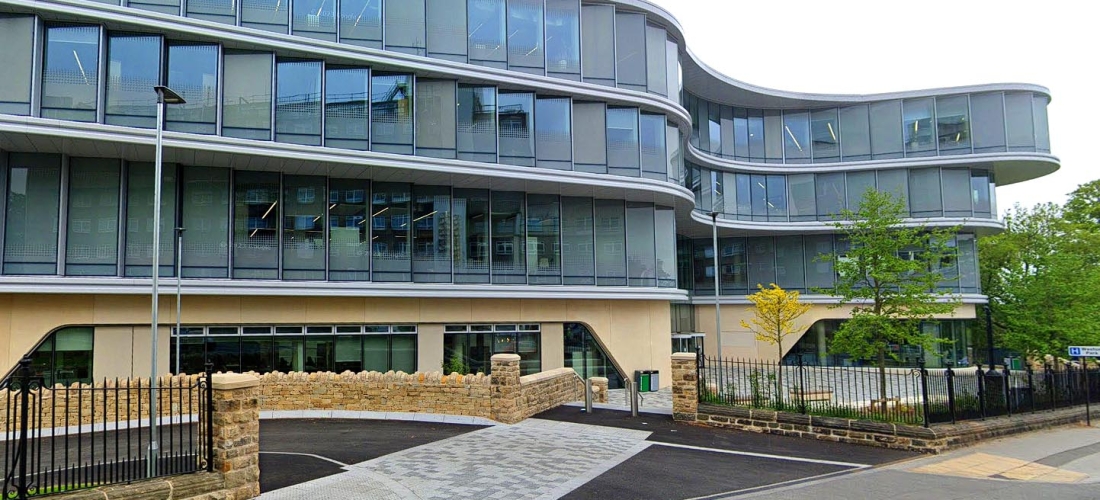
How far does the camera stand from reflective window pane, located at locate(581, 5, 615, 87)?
26.6 m

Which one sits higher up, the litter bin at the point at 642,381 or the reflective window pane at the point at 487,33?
the reflective window pane at the point at 487,33

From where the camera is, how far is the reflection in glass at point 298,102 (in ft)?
72.9

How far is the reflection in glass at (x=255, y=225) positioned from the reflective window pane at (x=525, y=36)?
9212 mm

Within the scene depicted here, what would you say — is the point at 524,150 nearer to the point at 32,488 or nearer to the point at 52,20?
the point at 52,20

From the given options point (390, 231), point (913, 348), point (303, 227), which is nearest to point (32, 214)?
point (303, 227)

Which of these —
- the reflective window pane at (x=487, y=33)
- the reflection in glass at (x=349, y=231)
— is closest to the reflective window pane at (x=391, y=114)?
the reflection in glass at (x=349, y=231)

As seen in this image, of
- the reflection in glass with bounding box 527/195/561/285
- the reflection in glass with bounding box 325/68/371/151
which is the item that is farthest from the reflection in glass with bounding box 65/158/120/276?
the reflection in glass with bounding box 527/195/561/285

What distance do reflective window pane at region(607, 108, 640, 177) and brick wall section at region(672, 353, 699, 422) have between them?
10.3 metres

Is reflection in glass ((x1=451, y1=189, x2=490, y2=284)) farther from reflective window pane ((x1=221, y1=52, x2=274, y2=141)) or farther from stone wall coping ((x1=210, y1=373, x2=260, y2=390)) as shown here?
stone wall coping ((x1=210, y1=373, x2=260, y2=390))

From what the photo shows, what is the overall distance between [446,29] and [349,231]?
7.61m

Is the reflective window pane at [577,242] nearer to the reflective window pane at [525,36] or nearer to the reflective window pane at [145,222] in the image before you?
the reflective window pane at [525,36]

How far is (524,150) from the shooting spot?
2523 centimetres

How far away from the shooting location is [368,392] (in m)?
18.7

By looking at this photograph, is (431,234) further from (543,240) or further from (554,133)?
(554,133)
